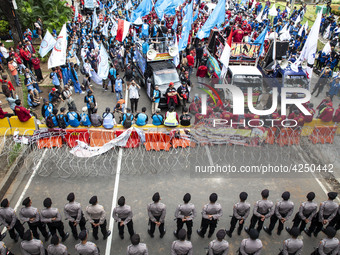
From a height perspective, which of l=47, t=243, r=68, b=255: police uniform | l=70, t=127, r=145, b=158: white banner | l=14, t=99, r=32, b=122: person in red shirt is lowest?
l=47, t=243, r=68, b=255: police uniform

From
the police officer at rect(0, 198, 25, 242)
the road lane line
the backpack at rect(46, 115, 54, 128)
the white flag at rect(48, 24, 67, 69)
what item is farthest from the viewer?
the white flag at rect(48, 24, 67, 69)

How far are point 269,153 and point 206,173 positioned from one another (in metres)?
2.54

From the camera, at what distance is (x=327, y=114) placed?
11016 millimetres

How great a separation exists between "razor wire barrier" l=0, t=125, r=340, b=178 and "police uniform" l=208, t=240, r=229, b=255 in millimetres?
4052

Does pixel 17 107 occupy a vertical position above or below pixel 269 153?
above

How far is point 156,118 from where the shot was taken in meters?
10.7

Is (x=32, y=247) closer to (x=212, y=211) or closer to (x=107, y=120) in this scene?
(x=212, y=211)

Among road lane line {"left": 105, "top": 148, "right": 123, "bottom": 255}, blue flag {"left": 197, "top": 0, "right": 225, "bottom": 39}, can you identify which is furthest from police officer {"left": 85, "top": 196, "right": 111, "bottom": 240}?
blue flag {"left": 197, "top": 0, "right": 225, "bottom": 39}

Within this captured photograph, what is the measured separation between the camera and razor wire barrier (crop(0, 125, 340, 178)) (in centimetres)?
966

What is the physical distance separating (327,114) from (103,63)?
10407 millimetres

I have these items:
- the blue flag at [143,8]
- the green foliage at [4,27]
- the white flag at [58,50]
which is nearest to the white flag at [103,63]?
the white flag at [58,50]

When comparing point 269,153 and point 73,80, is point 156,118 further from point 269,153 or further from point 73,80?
point 73,80

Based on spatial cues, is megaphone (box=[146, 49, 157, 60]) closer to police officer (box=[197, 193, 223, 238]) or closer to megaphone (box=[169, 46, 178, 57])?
megaphone (box=[169, 46, 178, 57])

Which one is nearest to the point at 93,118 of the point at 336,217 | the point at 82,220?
the point at 82,220
